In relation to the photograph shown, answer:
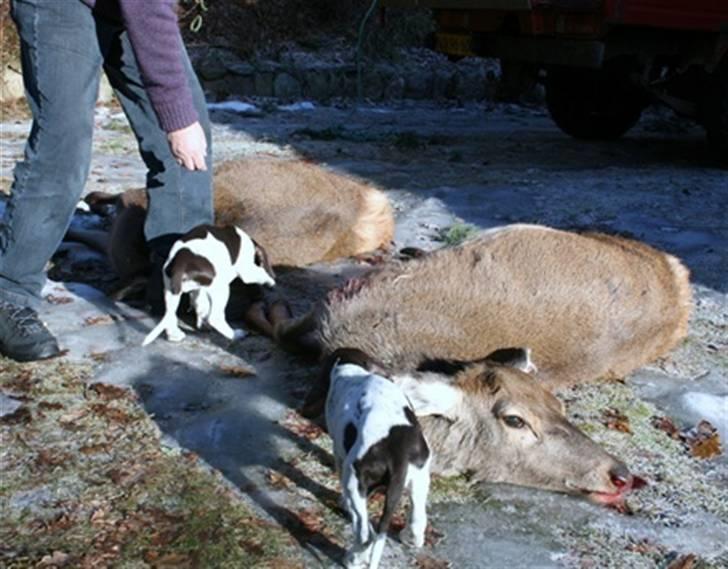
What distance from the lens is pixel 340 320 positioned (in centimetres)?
421

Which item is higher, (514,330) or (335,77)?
(514,330)

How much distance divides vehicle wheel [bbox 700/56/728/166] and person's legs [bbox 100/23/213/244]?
6266 millimetres

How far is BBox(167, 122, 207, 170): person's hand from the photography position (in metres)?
4.12

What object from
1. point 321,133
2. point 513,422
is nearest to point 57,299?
point 513,422

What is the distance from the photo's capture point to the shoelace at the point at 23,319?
4.46m

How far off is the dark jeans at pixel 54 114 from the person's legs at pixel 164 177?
1 centimetres

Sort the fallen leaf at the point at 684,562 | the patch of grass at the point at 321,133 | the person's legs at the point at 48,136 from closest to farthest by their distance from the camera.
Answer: the fallen leaf at the point at 684,562 → the person's legs at the point at 48,136 → the patch of grass at the point at 321,133

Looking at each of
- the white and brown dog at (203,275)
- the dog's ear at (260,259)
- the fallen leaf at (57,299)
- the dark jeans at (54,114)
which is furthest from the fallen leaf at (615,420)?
the fallen leaf at (57,299)

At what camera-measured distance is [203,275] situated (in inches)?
184

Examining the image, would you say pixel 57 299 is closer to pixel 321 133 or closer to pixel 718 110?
pixel 321 133

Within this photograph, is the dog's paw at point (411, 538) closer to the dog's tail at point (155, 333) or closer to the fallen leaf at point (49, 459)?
the fallen leaf at point (49, 459)

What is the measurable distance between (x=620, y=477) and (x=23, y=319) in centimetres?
248

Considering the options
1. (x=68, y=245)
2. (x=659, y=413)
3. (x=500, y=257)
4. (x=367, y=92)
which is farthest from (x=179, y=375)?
(x=367, y=92)

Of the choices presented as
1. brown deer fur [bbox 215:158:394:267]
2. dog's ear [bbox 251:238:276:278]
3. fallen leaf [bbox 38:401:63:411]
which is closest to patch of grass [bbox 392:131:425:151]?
brown deer fur [bbox 215:158:394:267]
